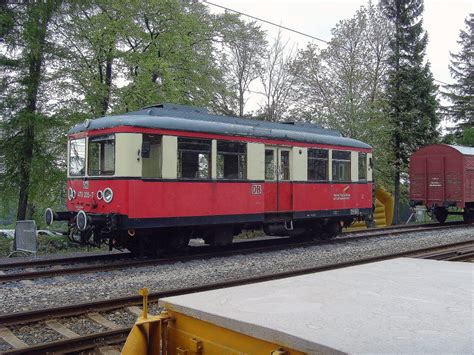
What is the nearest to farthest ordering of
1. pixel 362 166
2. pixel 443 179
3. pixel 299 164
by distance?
1. pixel 299 164
2. pixel 362 166
3. pixel 443 179

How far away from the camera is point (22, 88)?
52.6 feet

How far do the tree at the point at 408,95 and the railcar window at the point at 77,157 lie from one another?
18.7 meters

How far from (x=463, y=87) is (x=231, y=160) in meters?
37.4

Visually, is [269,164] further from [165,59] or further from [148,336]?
[148,336]

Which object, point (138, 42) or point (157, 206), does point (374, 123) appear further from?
point (157, 206)

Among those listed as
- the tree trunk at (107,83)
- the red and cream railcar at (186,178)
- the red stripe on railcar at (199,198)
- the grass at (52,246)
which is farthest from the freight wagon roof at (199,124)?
the tree trunk at (107,83)

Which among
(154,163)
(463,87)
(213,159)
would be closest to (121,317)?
(154,163)

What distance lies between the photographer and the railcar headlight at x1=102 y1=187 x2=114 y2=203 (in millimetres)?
10443

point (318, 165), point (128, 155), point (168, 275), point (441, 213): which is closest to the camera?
point (168, 275)

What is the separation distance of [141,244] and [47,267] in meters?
2.09

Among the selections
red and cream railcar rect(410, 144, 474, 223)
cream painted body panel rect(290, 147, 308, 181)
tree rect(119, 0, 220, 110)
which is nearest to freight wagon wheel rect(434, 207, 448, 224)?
red and cream railcar rect(410, 144, 474, 223)

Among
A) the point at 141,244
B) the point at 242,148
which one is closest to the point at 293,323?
the point at 141,244

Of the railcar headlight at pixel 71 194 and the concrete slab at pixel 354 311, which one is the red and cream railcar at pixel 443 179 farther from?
the concrete slab at pixel 354 311

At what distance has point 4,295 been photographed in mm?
7453
